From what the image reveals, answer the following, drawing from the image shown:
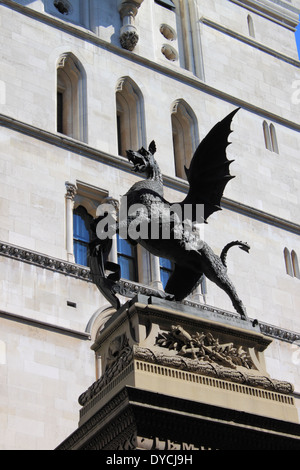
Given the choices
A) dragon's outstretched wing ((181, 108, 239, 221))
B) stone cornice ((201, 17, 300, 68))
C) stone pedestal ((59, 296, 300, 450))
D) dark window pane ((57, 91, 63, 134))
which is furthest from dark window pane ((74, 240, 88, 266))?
stone pedestal ((59, 296, 300, 450))

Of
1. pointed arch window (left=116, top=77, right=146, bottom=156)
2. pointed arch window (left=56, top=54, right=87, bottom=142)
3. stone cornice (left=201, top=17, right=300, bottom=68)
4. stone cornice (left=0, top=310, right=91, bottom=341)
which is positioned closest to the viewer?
stone cornice (left=0, top=310, right=91, bottom=341)

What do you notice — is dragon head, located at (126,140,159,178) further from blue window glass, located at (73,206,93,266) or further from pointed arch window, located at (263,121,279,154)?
pointed arch window, located at (263,121,279,154)

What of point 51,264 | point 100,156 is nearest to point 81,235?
point 51,264

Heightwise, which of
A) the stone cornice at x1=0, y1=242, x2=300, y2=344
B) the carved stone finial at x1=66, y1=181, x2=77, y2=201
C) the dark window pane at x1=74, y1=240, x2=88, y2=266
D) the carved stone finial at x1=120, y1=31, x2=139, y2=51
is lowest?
the stone cornice at x1=0, y1=242, x2=300, y2=344

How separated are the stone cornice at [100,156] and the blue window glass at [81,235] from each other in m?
1.20

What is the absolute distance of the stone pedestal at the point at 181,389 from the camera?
9.34 m

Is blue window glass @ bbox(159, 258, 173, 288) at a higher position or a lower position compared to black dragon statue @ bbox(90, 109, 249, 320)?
higher

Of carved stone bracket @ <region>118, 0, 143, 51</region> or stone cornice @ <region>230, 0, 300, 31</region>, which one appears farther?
stone cornice @ <region>230, 0, 300, 31</region>

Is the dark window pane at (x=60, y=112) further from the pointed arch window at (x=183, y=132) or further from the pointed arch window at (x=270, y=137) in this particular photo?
the pointed arch window at (x=270, y=137)

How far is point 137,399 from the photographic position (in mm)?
9258

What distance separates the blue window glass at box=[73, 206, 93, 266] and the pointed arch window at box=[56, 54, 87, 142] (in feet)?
5.50

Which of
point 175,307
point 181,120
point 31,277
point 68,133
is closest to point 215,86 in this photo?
point 181,120

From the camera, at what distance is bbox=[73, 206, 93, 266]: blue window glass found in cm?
1972

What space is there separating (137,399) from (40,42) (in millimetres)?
13674
